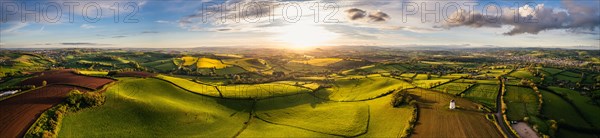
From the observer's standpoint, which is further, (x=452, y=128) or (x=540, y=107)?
(x=540, y=107)

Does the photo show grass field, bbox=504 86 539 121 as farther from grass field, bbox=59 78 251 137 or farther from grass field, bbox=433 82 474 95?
grass field, bbox=59 78 251 137

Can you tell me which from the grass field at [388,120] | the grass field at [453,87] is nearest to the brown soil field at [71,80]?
the grass field at [388,120]

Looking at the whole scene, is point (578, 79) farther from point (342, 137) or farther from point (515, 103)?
point (342, 137)

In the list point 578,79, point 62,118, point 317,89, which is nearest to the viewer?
point 62,118

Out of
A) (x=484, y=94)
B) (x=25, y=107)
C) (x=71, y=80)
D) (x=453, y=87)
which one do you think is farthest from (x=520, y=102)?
(x=71, y=80)

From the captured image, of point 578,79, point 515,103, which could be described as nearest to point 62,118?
point 515,103

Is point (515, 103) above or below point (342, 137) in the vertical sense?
above
